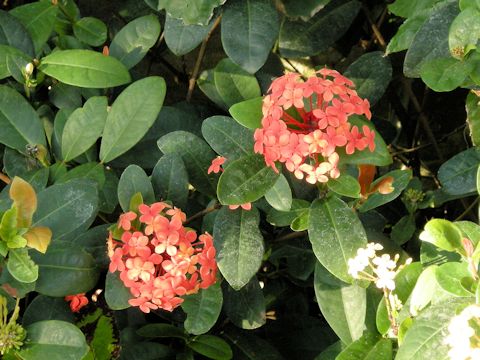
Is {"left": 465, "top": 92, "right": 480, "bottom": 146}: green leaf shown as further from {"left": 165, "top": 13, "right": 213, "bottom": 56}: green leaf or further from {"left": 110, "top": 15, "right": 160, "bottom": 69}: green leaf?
{"left": 110, "top": 15, "right": 160, "bottom": 69}: green leaf

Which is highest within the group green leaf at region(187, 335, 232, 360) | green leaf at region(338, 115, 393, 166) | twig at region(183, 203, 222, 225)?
green leaf at region(338, 115, 393, 166)

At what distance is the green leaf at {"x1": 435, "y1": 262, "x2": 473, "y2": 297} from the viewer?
3.75 ft

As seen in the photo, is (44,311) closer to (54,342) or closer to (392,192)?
(54,342)

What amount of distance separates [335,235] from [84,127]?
68 cm

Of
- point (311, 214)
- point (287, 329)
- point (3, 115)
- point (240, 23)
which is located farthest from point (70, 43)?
point (287, 329)

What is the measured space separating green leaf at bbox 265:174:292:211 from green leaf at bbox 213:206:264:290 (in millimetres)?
90

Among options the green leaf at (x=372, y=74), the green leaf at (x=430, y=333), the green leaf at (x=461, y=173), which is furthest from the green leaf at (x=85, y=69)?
the green leaf at (x=430, y=333)

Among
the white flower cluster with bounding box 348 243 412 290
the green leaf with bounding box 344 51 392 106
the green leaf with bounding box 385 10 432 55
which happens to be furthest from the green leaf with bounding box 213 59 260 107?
the white flower cluster with bounding box 348 243 412 290

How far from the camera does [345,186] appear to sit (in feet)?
4.50

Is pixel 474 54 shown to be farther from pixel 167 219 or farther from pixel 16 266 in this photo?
pixel 16 266

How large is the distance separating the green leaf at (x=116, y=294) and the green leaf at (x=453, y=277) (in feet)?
2.16

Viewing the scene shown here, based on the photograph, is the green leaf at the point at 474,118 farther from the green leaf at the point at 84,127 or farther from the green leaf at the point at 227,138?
the green leaf at the point at 84,127

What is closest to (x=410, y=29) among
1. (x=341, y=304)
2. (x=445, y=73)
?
(x=445, y=73)

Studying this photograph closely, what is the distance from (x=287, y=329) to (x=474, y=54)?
889 mm
